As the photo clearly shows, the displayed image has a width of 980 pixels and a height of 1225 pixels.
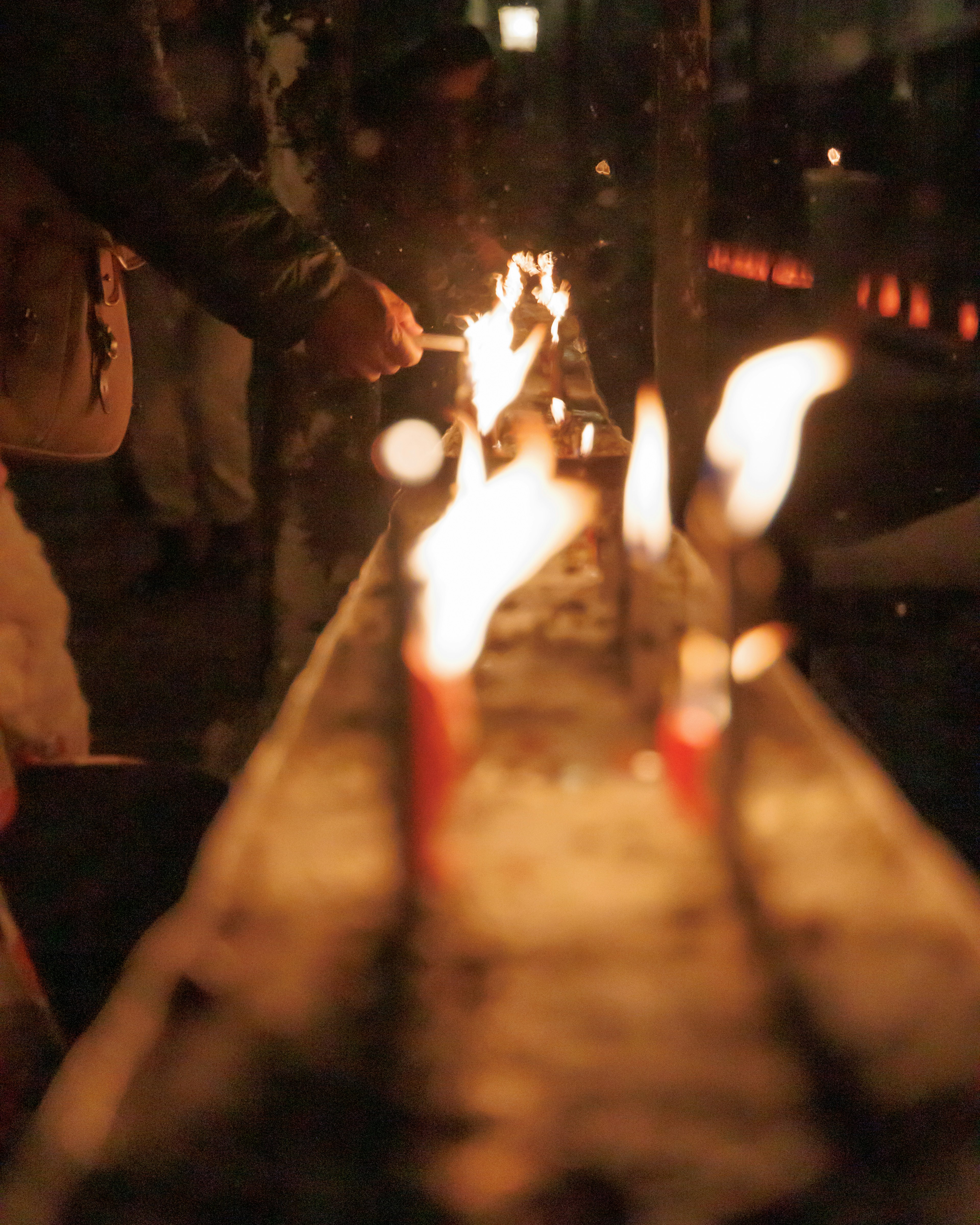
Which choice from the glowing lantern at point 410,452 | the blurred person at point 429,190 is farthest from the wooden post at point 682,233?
the glowing lantern at point 410,452

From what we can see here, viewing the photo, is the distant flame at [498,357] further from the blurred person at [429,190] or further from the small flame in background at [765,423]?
the blurred person at [429,190]

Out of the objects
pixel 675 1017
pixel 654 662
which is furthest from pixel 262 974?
pixel 654 662

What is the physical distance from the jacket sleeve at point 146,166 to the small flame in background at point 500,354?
53 centimetres

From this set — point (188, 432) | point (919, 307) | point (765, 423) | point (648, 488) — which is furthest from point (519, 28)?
point (648, 488)

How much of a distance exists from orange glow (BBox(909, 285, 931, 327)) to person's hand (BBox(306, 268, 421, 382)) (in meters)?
8.66

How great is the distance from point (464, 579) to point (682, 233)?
3.53 m

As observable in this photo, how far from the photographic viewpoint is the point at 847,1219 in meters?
0.70

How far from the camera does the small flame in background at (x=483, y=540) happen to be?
4.14 ft

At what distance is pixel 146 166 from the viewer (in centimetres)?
152

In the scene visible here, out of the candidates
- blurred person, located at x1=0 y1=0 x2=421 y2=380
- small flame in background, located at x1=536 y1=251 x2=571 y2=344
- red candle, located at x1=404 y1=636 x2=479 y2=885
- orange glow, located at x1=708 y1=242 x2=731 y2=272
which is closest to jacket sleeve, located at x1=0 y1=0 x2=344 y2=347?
blurred person, located at x1=0 y1=0 x2=421 y2=380

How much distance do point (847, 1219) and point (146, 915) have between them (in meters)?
1.12

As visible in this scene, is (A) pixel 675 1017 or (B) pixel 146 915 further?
(B) pixel 146 915

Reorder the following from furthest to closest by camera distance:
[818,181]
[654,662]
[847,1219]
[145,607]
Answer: [818,181] → [145,607] → [654,662] → [847,1219]

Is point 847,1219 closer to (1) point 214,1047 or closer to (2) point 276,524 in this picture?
(1) point 214,1047
